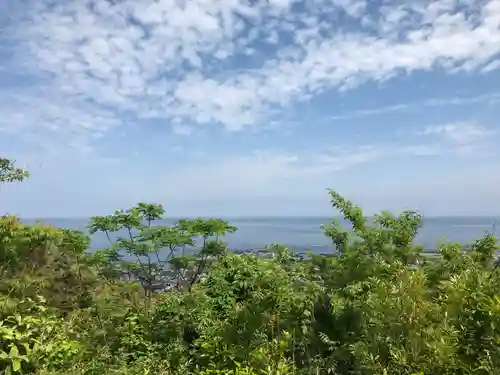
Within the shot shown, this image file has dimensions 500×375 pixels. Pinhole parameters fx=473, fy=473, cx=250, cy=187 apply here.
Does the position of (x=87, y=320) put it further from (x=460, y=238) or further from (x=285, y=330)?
(x=460, y=238)

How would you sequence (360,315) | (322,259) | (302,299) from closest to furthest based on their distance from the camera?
(360,315) < (302,299) < (322,259)

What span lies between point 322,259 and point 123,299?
8.06ft

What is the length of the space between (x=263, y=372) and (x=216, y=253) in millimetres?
2504

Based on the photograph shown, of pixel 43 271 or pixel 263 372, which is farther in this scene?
pixel 43 271

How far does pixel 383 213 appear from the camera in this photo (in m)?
4.08

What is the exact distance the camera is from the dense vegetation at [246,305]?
2965 millimetres

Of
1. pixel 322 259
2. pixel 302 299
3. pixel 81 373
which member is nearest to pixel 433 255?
pixel 322 259

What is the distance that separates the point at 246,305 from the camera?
3.81 m

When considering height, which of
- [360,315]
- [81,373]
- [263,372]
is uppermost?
[360,315]

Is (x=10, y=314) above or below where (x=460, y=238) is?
below

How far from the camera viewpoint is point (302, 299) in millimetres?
3660

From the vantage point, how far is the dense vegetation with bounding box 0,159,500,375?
296 centimetres

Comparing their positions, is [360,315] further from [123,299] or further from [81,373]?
[123,299]

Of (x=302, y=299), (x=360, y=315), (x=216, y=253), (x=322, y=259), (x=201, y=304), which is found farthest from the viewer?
(x=216, y=253)
